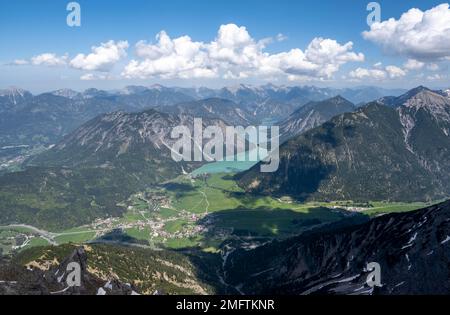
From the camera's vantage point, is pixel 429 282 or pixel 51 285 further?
pixel 429 282
